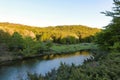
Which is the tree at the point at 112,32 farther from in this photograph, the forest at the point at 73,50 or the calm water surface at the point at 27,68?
the calm water surface at the point at 27,68

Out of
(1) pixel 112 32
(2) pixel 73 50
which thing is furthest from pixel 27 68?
(2) pixel 73 50

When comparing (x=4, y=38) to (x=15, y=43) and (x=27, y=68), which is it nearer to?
(x=15, y=43)

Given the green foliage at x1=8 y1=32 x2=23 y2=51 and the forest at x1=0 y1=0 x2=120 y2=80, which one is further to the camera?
the green foliage at x1=8 y1=32 x2=23 y2=51

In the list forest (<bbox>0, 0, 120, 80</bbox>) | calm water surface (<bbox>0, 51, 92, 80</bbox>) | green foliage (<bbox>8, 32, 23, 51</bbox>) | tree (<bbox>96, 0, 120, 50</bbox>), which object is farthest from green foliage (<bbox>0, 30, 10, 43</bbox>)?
tree (<bbox>96, 0, 120, 50</bbox>)

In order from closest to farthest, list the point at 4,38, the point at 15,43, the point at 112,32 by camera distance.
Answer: the point at 112,32 → the point at 4,38 → the point at 15,43

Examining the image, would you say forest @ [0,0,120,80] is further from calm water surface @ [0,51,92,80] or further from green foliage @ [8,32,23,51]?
calm water surface @ [0,51,92,80]

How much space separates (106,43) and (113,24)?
1503mm

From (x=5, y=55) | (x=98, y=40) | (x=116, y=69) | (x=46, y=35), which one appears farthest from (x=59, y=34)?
(x=116, y=69)

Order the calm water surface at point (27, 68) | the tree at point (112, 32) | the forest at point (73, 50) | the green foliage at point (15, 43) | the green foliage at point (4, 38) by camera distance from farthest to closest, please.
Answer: the green foliage at point (15, 43), the green foliage at point (4, 38), the calm water surface at point (27, 68), the tree at point (112, 32), the forest at point (73, 50)

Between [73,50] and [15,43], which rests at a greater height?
[15,43]

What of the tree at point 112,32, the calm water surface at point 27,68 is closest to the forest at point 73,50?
the tree at point 112,32

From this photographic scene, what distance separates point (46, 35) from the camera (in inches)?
5012

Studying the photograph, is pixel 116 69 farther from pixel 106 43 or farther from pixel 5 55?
pixel 5 55

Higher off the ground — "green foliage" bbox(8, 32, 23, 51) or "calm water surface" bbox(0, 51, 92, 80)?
"green foliage" bbox(8, 32, 23, 51)
